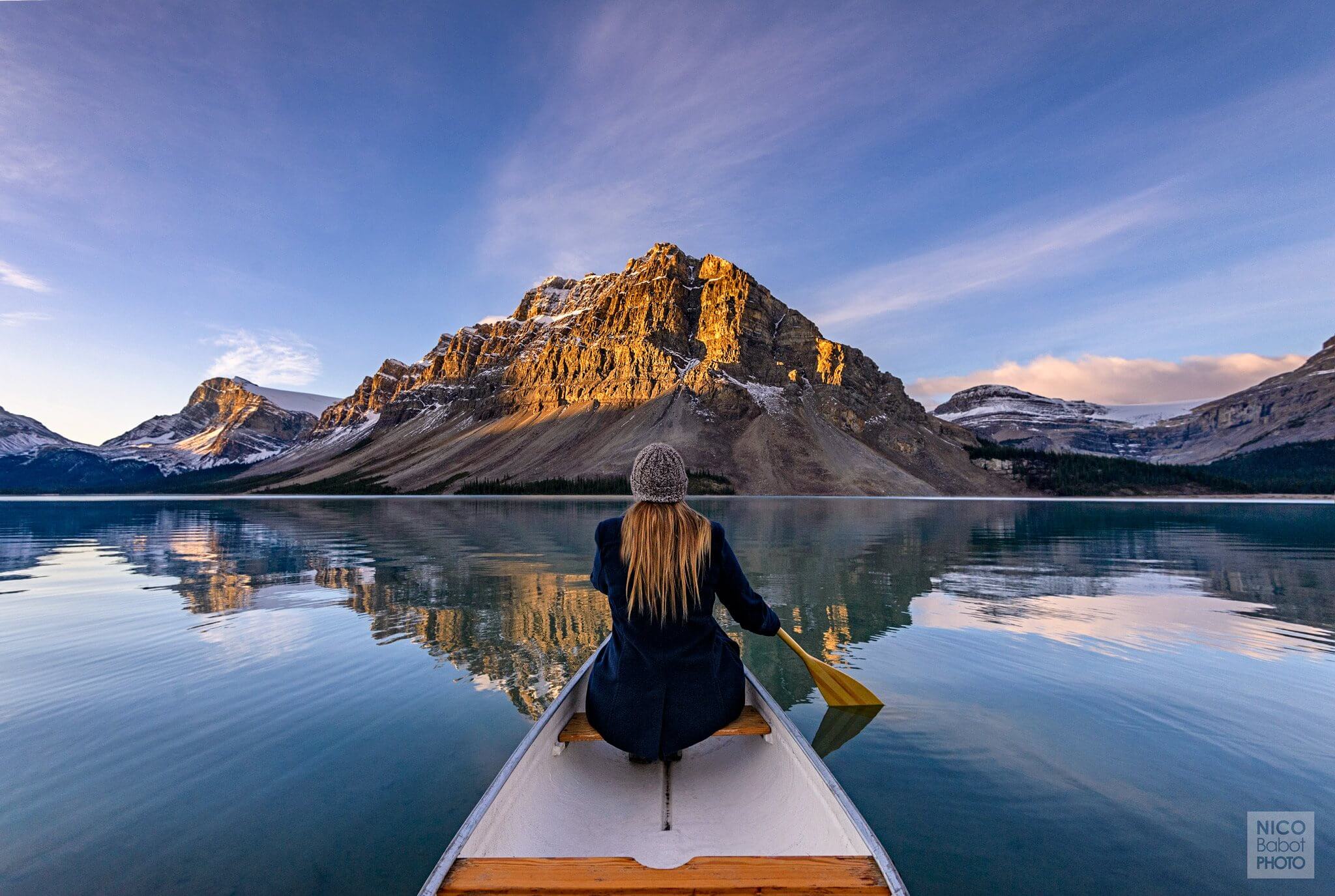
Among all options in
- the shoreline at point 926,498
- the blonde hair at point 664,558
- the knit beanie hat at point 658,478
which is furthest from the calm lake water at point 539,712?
the shoreline at point 926,498

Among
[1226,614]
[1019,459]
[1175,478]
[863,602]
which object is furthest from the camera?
[1019,459]

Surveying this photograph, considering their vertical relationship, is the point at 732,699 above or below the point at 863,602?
above

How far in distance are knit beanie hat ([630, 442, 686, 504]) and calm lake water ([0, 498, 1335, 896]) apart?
370cm

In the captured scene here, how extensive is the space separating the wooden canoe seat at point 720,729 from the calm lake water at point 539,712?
1.50 meters

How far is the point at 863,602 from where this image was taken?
17.4 metres

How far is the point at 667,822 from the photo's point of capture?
5.27 m

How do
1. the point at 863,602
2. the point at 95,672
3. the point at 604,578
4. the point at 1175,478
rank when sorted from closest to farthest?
the point at 604,578, the point at 95,672, the point at 863,602, the point at 1175,478

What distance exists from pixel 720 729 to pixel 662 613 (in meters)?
1.49

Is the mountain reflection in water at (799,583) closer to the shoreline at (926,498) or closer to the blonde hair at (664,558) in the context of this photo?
the blonde hair at (664,558)

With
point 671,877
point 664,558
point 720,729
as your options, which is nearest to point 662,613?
point 664,558

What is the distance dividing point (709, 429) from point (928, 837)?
161 meters

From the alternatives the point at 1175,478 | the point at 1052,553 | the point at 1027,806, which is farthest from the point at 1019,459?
the point at 1027,806

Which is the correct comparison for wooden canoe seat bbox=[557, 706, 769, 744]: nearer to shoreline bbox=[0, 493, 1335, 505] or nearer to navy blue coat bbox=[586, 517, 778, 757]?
navy blue coat bbox=[586, 517, 778, 757]

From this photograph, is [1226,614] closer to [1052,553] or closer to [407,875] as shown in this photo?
[1052,553]
